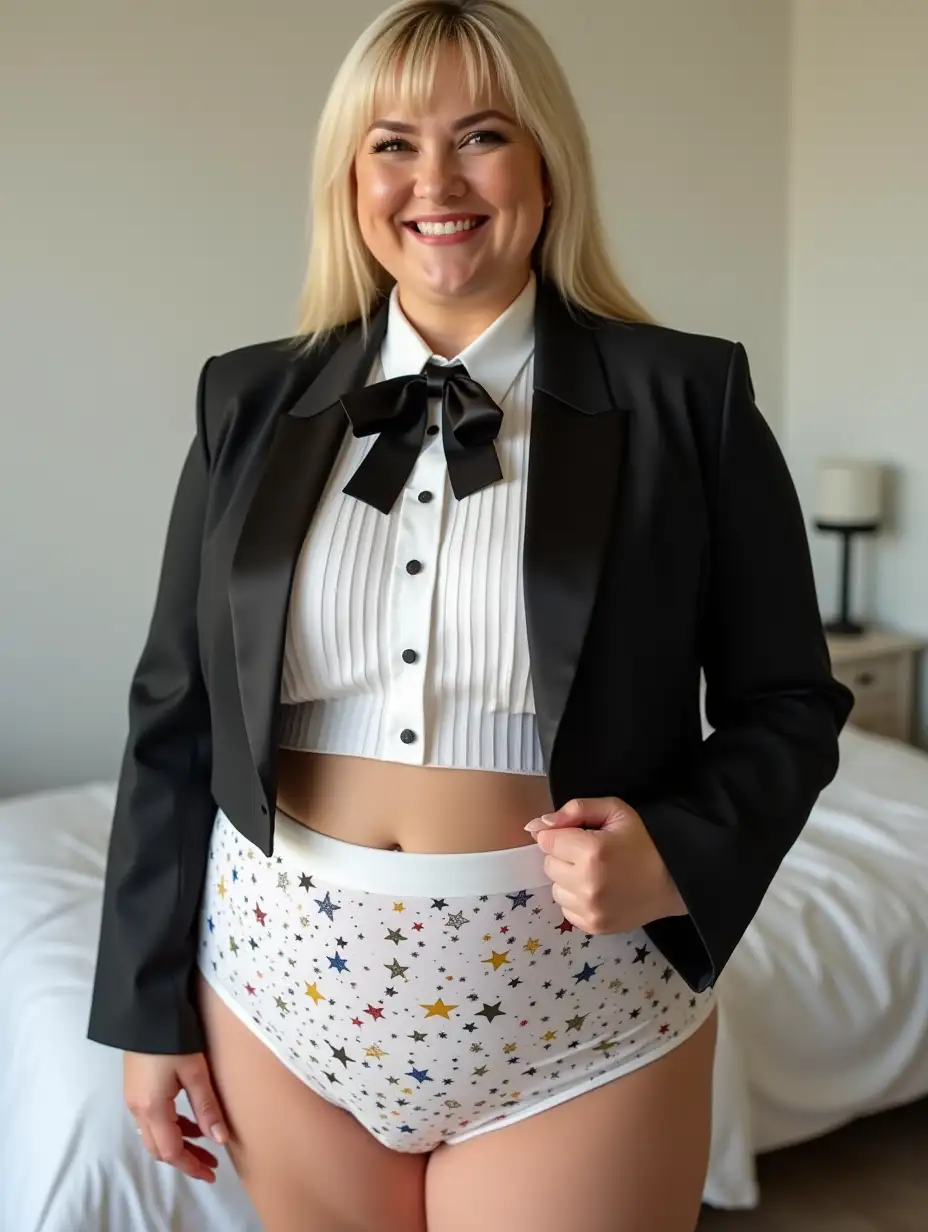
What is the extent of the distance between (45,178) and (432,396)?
1.95 m

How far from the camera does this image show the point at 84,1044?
1487 mm

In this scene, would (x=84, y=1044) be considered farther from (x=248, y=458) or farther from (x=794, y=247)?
(x=794, y=247)

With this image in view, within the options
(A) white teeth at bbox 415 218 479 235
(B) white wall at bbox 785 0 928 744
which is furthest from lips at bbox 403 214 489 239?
(B) white wall at bbox 785 0 928 744

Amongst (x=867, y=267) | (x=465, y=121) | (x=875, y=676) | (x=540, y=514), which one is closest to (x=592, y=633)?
(x=540, y=514)

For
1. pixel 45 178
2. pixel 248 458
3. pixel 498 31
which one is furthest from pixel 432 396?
pixel 45 178

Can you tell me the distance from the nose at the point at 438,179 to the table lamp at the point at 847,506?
94.9 inches

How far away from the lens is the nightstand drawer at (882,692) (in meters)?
3.10

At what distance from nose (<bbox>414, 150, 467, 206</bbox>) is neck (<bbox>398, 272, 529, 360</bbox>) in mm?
91

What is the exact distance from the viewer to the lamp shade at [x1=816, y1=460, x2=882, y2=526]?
3141 millimetres

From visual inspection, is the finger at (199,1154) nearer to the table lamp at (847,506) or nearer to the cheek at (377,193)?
the cheek at (377,193)

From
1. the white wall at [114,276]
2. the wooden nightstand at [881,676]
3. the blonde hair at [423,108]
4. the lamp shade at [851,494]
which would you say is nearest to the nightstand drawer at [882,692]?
the wooden nightstand at [881,676]

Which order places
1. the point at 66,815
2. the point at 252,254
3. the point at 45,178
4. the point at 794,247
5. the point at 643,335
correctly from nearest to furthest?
1. the point at 643,335
2. the point at 66,815
3. the point at 45,178
4. the point at 252,254
5. the point at 794,247

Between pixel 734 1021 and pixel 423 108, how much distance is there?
4.47ft

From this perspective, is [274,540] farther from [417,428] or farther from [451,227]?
[451,227]
